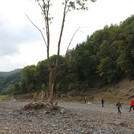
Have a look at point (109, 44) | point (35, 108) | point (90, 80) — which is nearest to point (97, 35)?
point (109, 44)

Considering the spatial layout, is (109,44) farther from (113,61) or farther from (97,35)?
(97,35)

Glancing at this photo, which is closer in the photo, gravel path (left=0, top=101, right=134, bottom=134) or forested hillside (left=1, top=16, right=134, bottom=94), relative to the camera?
gravel path (left=0, top=101, right=134, bottom=134)

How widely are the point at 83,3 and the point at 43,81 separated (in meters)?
64.9

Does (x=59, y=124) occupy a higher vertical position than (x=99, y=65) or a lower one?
lower

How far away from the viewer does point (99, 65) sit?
49.8 meters

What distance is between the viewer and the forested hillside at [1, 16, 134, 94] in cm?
4103

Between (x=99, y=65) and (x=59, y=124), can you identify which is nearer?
(x=59, y=124)

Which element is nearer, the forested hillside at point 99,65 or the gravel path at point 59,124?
the gravel path at point 59,124

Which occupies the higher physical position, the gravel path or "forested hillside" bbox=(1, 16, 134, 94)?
"forested hillside" bbox=(1, 16, 134, 94)

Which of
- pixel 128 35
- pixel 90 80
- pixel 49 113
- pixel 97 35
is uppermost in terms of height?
pixel 97 35

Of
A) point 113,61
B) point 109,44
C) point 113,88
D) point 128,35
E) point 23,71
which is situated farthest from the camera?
point 23,71

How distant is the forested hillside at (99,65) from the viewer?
41.0m

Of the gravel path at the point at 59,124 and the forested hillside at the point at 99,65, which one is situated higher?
the forested hillside at the point at 99,65

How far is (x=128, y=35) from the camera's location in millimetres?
39625
